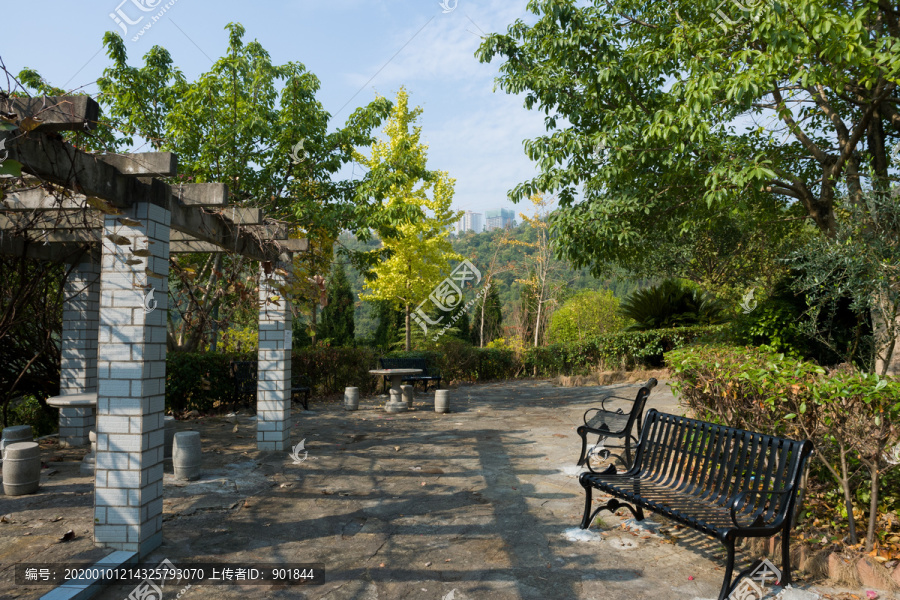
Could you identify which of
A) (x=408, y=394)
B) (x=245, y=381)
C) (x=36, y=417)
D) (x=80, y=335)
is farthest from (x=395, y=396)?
(x=36, y=417)

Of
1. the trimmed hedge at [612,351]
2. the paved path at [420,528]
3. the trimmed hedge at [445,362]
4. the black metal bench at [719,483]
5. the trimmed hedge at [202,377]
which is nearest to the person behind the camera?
the black metal bench at [719,483]

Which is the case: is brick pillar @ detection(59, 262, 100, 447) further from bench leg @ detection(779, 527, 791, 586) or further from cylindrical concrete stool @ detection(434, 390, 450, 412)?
bench leg @ detection(779, 527, 791, 586)

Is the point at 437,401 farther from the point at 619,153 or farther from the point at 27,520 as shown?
the point at 27,520

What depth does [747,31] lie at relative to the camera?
744 centimetres

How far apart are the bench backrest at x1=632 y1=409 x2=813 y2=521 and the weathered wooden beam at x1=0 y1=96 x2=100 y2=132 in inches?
183

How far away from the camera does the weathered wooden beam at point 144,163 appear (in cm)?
388

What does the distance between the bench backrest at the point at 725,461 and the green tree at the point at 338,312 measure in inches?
861

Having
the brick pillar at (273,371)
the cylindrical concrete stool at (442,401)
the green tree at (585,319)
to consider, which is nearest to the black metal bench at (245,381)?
the cylindrical concrete stool at (442,401)

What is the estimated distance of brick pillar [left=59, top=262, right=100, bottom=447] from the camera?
8.00 metres

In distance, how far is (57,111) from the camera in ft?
10.1

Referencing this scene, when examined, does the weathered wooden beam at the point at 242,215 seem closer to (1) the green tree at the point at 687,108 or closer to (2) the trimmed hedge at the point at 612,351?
(1) the green tree at the point at 687,108

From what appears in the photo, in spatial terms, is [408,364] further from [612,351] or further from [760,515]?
[760,515]

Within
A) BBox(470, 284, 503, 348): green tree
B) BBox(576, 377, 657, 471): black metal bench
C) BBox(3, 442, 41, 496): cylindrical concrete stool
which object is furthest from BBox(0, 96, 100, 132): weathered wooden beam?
BBox(470, 284, 503, 348): green tree

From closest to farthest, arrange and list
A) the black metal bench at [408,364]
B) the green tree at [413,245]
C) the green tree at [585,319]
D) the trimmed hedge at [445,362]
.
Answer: the trimmed hedge at [445,362] → the black metal bench at [408,364] → the green tree at [413,245] → the green tree at [585,319]
